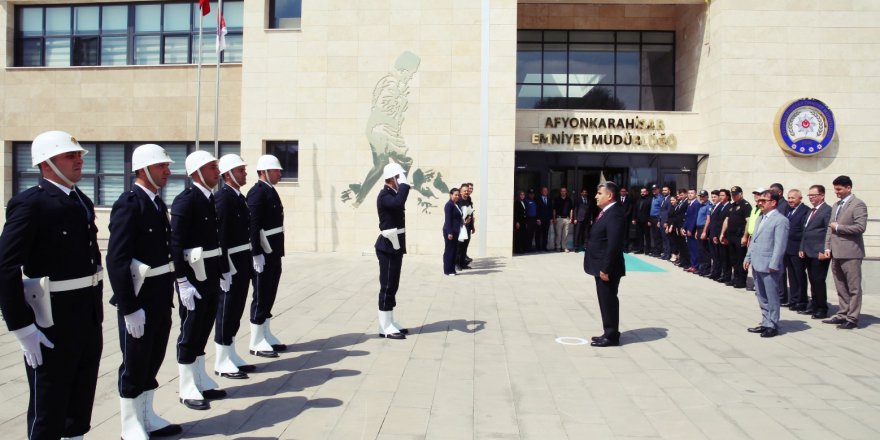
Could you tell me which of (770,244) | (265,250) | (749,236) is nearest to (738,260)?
(749,236)

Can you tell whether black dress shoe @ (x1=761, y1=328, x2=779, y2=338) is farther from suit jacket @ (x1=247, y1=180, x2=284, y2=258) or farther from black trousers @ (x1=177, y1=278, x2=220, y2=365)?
black trousers @ (x1=177, y1=278, x2=220, y2=365)

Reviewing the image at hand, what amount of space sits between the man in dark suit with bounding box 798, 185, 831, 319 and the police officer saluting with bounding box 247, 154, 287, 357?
771cm

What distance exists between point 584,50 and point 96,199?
16.9 meters

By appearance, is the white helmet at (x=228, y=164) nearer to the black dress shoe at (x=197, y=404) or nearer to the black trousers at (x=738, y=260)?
the black dress shoe at (x=197, y=404)

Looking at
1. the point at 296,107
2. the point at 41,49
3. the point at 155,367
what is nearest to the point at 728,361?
the point at 155,367

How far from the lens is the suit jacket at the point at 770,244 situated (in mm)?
8008

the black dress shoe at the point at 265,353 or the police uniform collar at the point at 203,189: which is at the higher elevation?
the police uniform collar at the point at 203,189

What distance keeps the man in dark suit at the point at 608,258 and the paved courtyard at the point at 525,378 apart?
319mm

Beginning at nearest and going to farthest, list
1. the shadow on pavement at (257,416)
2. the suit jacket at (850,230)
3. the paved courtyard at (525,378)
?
the shadow on pavement at (257,416) → the paved courtyard at (525,378) → the suit jacket at (850,230)

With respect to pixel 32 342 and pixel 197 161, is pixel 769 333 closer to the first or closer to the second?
pixel 197 161

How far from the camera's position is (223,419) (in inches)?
186

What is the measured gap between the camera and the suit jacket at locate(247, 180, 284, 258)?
21.5ft

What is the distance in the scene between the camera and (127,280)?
159 inches

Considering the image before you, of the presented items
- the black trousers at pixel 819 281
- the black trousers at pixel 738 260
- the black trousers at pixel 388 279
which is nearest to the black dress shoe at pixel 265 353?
the black trousers at pixel 388 279
